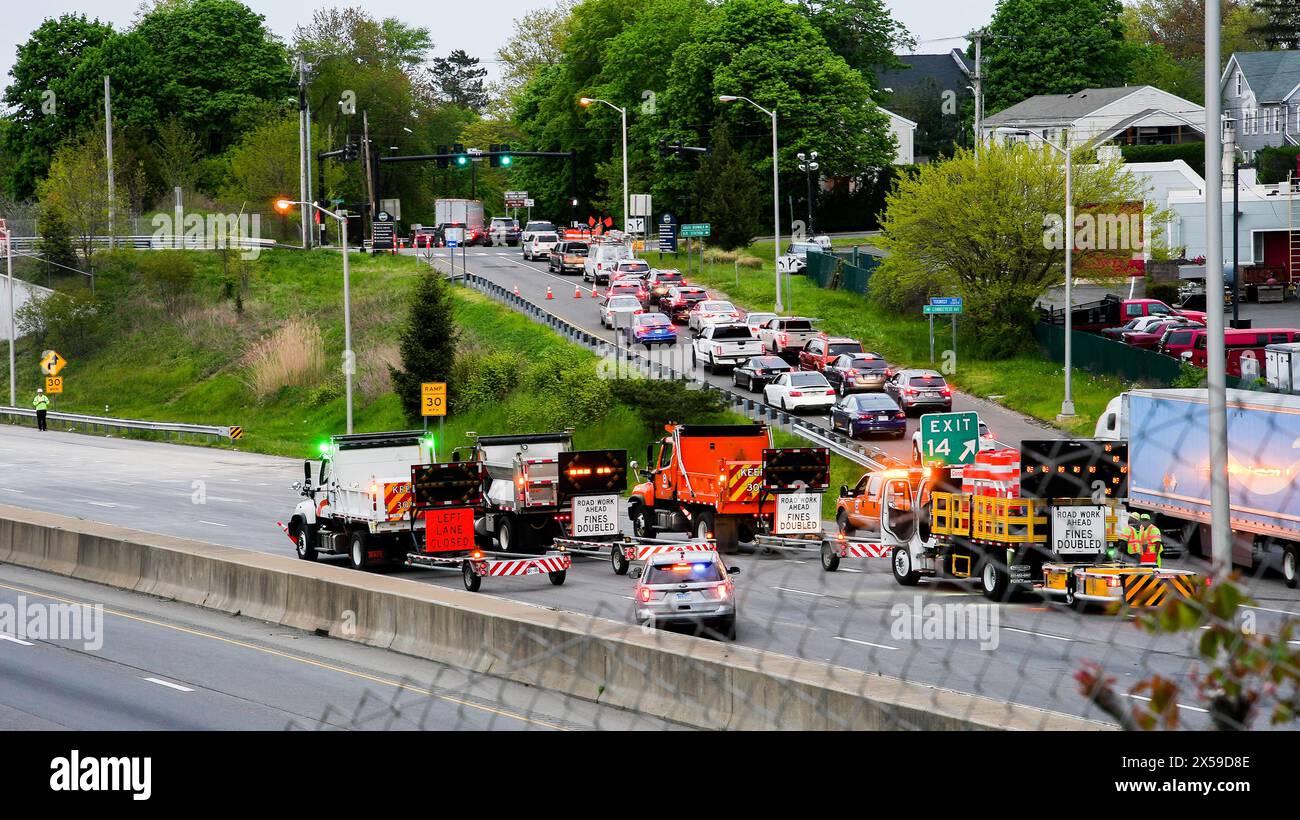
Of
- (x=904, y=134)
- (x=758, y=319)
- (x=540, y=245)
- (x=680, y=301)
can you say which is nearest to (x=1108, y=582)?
(x=758, y=319)

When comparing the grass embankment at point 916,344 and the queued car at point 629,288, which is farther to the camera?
the queued car at point 629,288

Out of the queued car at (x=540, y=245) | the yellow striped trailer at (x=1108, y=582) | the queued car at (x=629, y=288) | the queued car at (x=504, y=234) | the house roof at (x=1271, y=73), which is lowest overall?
the yellow striped trailer at (x=1108, y=582)

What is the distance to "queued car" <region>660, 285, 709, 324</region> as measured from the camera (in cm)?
7050

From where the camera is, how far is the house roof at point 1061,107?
324ft

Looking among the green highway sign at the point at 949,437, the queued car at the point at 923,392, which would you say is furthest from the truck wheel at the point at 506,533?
the queued car at the point at 923,392

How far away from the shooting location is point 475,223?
113812 mm

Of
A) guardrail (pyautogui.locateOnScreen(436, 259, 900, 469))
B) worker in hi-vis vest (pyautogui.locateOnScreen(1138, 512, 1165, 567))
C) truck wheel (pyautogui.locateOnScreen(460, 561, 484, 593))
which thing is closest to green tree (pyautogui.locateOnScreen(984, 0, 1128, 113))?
guardrail (pyautogui.locateOnScreen(436, 259, 900, 469))

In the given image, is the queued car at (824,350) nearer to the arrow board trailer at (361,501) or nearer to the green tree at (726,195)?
the arrow board trailer at (361,501)

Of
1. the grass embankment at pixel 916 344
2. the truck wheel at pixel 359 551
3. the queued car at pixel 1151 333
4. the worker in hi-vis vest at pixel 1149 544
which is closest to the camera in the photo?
the worker in hi-vis vest at pixel 1149 544

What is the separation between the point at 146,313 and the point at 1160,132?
61197 mm

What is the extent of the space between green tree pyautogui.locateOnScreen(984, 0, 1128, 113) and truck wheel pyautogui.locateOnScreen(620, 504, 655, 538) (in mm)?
84920

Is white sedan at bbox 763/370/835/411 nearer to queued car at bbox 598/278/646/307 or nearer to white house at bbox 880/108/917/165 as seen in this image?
queued car at bbox 598/278/646/307

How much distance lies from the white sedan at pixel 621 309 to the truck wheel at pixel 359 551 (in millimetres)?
36424
